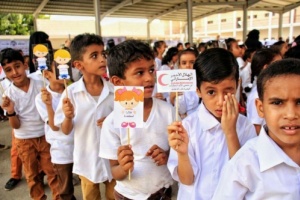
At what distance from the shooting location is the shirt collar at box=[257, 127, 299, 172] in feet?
2.97

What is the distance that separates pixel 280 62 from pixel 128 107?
0.65m

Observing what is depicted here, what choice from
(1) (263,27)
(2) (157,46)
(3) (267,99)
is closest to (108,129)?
(3) (267,99)

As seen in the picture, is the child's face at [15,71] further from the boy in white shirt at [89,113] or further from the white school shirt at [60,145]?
the boy in white shirt at [89,113]

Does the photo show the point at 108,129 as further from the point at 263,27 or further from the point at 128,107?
the point at 263,27

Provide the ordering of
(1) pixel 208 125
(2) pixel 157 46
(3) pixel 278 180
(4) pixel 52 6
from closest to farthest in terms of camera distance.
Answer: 1. (3) pixel 278 180
2. (1) pixel 208 125
3. (2) pixel 157 46
4. (4) pixel 52 6

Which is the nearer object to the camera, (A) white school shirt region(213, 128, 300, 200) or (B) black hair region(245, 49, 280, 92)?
(A) white school shirt region(213, 128, 300, 200)

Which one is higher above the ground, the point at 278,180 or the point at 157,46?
the point at 157,46

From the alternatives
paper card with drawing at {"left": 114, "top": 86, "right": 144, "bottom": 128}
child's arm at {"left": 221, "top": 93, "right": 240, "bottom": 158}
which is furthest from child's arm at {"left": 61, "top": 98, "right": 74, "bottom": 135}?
child's arm at {"left": 221, "top": 93, "right": 240, "bottom": 158}

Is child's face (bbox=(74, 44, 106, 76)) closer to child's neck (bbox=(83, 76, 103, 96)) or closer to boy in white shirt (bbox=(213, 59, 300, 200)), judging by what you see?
child's neck (bbox=(83, 76, 103, 96))

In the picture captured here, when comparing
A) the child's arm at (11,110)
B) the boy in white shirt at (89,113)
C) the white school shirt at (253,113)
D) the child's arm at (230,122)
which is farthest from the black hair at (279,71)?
the child's arm at (11,110)

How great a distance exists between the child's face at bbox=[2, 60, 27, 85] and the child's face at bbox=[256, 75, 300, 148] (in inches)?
87.5

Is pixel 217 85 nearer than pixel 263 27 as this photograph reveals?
Yes

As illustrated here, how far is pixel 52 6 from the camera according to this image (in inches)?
395

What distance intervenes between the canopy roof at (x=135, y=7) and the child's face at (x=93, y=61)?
8524 millimetres
